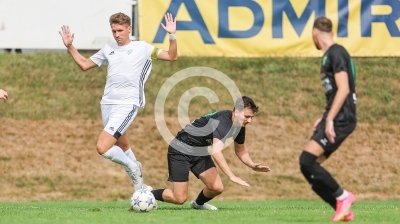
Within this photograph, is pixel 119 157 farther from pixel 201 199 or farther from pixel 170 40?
pixel 170 40

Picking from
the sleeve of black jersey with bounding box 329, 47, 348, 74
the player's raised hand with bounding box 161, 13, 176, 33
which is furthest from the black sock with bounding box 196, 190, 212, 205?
the sleeve of black jersey with bounding box 329, 47, 348, 74

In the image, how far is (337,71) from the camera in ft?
30.0

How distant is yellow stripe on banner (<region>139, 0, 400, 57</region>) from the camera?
19.1 metres

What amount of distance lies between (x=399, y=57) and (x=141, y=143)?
243 inches

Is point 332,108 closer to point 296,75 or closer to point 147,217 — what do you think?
point 147,217

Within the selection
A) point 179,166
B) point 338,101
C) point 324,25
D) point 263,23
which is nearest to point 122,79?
point 179,166

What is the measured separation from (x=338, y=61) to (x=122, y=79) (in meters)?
4.27

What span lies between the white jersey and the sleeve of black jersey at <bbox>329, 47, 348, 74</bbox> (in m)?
4.13

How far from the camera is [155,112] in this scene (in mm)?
19625

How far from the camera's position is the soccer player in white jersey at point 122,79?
12484 millimetres

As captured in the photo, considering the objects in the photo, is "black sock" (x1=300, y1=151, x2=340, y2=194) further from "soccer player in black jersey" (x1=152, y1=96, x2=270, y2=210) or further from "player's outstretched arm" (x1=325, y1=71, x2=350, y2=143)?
"soccer player in black jersey" (x1=152, y1=96, x2=270, y2=210)

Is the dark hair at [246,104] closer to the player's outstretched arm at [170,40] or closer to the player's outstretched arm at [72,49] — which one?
the player's outstretched arm at [170,40]

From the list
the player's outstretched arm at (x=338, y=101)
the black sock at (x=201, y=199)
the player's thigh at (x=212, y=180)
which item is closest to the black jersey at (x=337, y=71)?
the player's outstretched arm at (x=338, y=101)

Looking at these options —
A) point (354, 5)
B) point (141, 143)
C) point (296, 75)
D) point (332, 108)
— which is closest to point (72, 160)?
point (141, 143)
